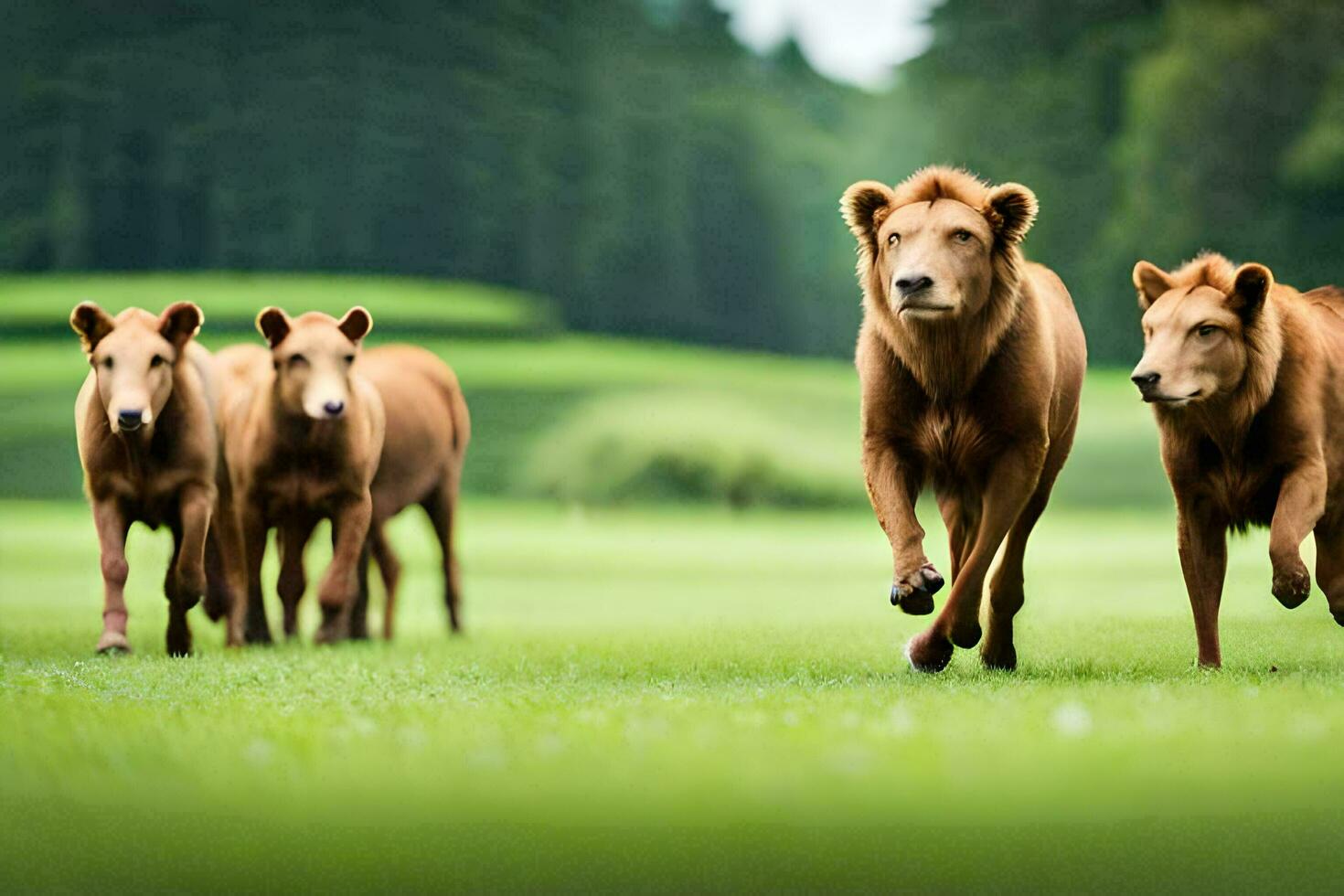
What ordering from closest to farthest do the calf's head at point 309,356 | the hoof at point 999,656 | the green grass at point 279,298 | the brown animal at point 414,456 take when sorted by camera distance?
the hoof at point 999,656 < the calf's head at point 309,356 < the brown animal at point 414,456 < the green grass at point 279,298

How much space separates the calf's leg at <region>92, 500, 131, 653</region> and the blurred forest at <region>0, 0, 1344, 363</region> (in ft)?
117

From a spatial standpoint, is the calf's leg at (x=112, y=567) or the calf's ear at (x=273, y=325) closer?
the calf's leg at (x=112, y=567)

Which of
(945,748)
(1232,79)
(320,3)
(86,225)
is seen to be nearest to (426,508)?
(945,748)

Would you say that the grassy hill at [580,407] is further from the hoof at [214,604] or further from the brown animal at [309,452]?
the brown animal at [309,452]

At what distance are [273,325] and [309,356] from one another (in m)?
0.30

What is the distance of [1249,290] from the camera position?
25.0ft

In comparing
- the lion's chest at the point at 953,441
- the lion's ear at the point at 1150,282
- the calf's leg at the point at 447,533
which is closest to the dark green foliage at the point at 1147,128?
the calf's leg at the point at 447,533

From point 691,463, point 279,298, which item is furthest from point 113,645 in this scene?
point 279,298

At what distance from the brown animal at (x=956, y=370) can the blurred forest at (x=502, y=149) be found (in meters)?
35.8

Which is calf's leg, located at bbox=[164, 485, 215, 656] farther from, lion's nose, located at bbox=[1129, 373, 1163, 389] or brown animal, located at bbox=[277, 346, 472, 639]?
lion's nose, located at bbox=[1129, 373, 1163, 389]

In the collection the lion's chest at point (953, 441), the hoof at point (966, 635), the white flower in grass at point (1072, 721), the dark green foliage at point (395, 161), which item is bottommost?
the hoof at point (966, 635)

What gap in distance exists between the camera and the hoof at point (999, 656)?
27.0 ft

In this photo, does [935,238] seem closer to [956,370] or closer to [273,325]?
[956,370]

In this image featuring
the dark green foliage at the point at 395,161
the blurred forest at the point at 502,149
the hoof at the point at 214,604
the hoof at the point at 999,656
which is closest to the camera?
the hoof at the point at 999,656
